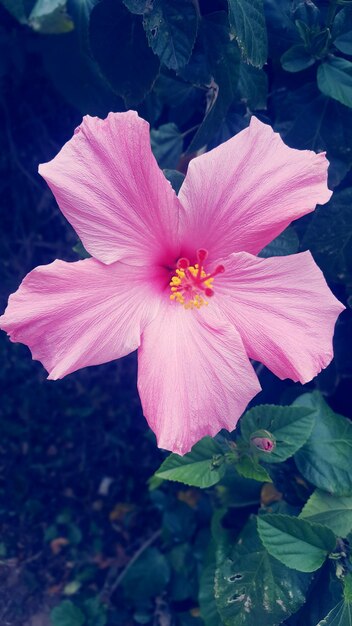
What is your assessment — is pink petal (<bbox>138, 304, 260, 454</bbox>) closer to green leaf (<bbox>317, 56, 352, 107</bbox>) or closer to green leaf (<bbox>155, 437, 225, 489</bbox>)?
green leaf (<bbox>155, 437, 225, 489</bbox>)

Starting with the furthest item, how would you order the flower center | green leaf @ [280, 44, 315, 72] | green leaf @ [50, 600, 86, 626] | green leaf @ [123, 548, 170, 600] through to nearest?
green leaf @ [123, 548, 170, 600] < green leaf @ [50, 600, 86, 626] < green leaf @ [280, 44, 315, 72] < the flower center

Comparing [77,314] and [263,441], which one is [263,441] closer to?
[263,441]

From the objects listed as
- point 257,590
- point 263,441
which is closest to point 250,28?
point 263,441

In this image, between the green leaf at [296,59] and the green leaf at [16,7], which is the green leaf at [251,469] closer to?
the green leaf at [296,59]

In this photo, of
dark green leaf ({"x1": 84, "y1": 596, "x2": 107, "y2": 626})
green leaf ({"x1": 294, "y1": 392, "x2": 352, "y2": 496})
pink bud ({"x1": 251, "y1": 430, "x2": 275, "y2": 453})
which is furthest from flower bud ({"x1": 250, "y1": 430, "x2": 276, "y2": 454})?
dark green leaf ({"x1": 84, "y1": 596, "x2": 107, "y2": 626})

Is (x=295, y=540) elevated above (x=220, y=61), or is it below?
below

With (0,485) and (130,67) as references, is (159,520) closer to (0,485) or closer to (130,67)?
(0,485)

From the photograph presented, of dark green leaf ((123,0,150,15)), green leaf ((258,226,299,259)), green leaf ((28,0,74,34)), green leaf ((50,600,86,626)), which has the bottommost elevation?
green leaf ((50,600,86,626))
